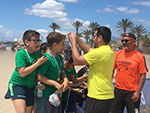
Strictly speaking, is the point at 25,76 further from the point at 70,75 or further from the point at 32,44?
the point at 70,75

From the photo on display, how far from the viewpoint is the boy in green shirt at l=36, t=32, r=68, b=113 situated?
252 cm

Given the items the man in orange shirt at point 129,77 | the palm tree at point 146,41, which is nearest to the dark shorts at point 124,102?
the man in orange shirt at point 129,77

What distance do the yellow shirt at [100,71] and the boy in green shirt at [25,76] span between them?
71 cm

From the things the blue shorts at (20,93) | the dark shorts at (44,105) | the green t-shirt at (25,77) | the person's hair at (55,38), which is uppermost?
the person's hair at (55,38)

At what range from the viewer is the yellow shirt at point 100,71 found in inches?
87.4

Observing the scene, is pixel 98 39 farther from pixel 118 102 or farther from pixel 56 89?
pixel 118 102

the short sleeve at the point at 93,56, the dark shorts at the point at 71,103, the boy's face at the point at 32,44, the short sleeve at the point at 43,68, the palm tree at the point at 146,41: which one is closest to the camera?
the short sleeve at the point at 93,56

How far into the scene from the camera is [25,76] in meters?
2.64

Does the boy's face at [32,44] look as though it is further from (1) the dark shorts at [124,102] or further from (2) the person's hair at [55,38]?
(1) the dark shorts at [124,102]

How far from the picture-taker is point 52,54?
2621mm

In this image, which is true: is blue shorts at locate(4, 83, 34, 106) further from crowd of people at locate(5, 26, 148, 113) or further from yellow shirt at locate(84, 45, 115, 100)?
yellow shirt at locate(84, 45, 115, 100)

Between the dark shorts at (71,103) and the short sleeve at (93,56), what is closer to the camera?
the short sleeve at (93,56)

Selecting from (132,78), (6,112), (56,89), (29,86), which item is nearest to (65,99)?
(56,89)

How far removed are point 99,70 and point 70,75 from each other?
919mm
